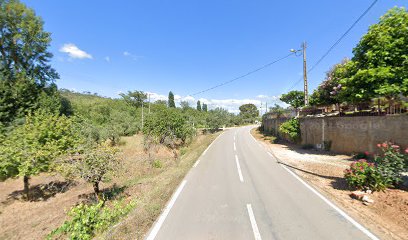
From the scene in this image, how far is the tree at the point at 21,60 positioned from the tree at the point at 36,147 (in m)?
15.3

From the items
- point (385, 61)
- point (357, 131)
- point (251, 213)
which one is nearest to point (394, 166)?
point (251, 213)

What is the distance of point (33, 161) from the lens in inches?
410

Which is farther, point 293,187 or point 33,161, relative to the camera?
point 33,161

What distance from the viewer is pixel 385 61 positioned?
34.7 ft

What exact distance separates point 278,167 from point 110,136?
23.5 meters

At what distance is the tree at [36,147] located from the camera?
34.3 ft

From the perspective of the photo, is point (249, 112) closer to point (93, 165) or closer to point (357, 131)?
point (357, 131)

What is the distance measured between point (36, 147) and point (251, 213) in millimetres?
11711

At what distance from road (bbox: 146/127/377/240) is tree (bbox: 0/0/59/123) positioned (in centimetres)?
2527

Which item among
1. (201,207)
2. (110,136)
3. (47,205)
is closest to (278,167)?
(201,207)

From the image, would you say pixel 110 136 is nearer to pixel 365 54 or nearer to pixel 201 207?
pixel 201 207

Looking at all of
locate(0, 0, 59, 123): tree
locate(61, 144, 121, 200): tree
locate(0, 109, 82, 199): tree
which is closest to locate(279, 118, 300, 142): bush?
locate(61, 144, 121, 200): tree

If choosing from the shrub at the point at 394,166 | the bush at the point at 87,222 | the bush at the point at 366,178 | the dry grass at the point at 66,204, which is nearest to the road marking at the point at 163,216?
the dry grass at the point at 66,204

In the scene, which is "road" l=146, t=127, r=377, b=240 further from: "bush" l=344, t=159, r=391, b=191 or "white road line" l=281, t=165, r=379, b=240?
"bush" l=344, t=159, r=391, b=191
